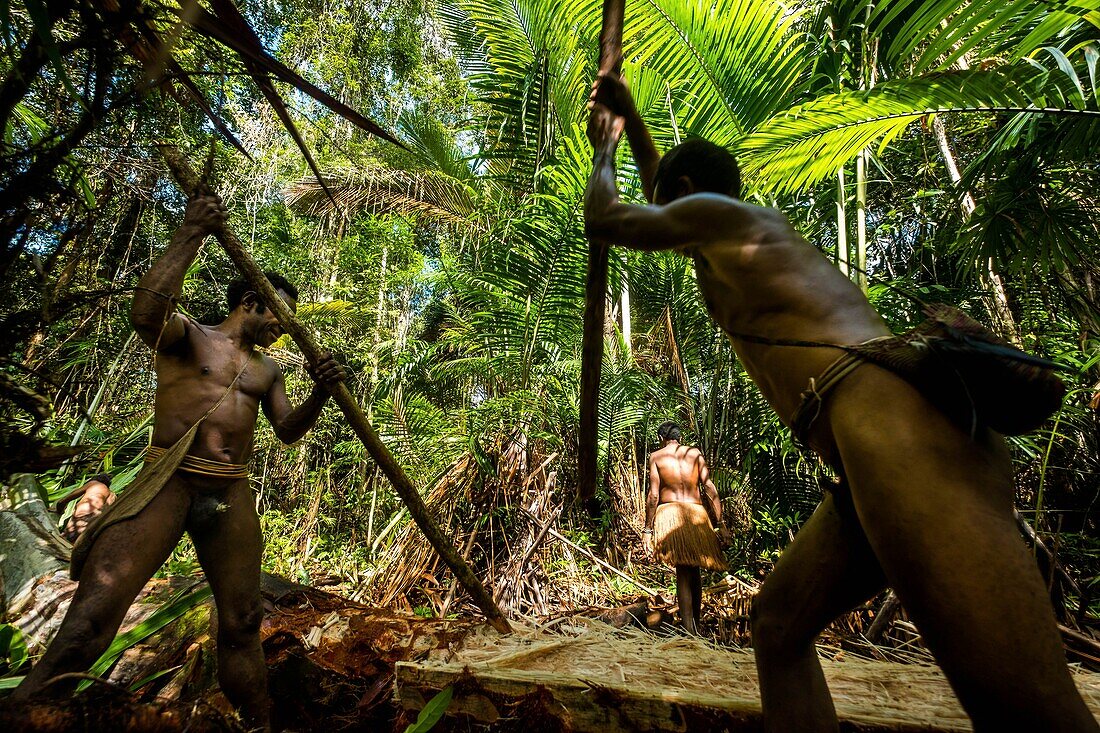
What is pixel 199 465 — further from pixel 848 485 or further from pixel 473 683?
pixel 848 485

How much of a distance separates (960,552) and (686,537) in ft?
11.8

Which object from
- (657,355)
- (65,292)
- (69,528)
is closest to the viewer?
(65,292)

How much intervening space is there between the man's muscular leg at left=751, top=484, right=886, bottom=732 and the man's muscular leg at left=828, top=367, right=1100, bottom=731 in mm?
238

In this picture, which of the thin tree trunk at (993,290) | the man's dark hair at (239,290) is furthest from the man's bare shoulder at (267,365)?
the thin tree trunk at (993,290)

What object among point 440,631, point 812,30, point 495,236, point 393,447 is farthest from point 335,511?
point 812,30

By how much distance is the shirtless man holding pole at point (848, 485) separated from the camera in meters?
0.88

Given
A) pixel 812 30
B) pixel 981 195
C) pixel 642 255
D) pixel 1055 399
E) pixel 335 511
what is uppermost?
pixel 812 30

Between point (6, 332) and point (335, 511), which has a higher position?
point (6, 332)

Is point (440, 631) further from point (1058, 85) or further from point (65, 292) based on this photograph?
point (1058, 85)

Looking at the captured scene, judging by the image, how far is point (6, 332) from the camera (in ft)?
3.19

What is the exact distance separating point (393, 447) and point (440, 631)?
8.77 ft

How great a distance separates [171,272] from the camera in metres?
1.76

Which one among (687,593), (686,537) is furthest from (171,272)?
(687,593)

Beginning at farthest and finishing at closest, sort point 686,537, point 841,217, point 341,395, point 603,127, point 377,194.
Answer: point 377,194, point 686,537, point 841,217, point 341,395, point 603,127
